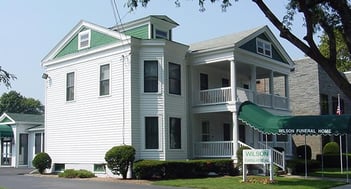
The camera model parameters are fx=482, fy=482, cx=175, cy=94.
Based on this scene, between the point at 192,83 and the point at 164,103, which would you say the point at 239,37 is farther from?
the point at 164,103

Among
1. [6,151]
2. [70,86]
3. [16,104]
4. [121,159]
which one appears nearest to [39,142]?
[6,151]

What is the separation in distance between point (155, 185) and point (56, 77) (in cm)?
1298

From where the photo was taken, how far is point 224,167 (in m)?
25.9

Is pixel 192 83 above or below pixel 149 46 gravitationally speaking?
below

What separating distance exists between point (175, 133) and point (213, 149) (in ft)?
9.16

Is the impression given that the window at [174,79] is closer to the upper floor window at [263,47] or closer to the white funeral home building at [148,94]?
the white funeral home building at [148,94]

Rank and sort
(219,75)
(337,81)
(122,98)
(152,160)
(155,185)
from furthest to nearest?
(219,75)
(122,98)
(152,160)
(155,185)
(337,81)

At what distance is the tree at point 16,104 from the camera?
284ft

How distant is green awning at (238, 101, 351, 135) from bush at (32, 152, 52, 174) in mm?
12112

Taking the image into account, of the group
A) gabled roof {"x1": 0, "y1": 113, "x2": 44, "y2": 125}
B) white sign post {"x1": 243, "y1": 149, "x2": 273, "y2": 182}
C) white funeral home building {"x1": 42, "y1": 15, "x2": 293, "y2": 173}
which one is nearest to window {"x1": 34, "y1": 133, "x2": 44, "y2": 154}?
gabled roof {"x1": 0, "y1": 113, "x2": 44, "y2": 125}

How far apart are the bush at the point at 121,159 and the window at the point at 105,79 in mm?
4255

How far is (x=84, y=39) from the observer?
2930cm

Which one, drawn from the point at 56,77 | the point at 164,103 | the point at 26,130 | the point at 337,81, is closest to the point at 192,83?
the point at 164,103

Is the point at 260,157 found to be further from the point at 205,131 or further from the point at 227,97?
the point at 205,131
